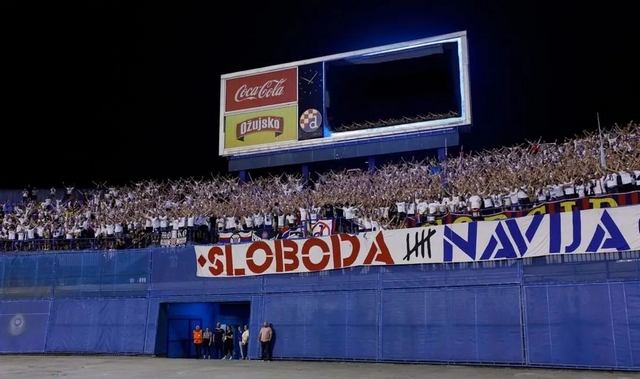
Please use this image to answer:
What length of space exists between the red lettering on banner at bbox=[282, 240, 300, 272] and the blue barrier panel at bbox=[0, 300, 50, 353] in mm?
10114

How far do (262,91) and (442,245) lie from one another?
16.0 m

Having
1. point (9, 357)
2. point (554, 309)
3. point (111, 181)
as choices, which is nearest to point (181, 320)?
point (9, 357)

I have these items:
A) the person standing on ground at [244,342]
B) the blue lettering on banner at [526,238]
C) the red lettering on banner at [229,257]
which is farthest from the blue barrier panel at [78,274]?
the blue lettering on banner at [526,238]

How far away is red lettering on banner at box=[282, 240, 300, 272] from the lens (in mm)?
20406

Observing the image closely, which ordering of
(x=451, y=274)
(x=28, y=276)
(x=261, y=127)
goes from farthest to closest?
(x=261, y=127)
(x=28, y=276)
(x=451, y=274)

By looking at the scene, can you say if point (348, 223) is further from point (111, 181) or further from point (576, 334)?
point (111, 181)

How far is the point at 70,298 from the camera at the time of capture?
23.0 m

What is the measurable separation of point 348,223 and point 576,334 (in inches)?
358

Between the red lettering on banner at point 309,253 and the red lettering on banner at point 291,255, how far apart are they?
29 cm

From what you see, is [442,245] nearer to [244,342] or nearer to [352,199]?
[352,199]

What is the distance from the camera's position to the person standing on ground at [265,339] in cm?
1984

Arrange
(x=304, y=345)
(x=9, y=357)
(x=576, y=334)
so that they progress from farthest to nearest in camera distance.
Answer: (x=9, y=357)
(x=304, y=345)
(x=576, y=334)

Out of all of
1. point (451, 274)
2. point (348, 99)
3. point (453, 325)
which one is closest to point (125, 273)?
point (451, 274)

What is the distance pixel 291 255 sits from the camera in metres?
20.5
